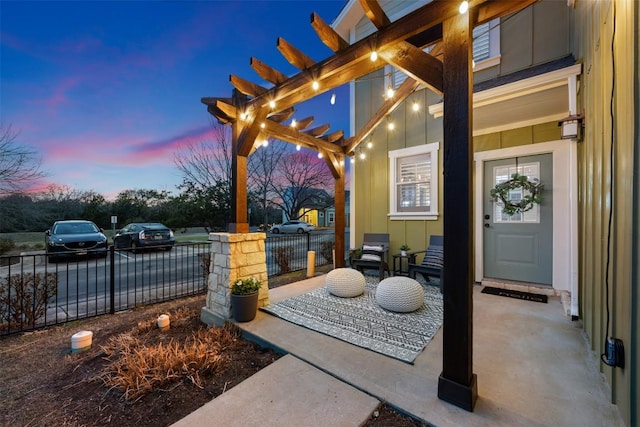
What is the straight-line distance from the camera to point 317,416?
144 centimetres

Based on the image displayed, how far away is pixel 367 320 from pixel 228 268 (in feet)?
5.71

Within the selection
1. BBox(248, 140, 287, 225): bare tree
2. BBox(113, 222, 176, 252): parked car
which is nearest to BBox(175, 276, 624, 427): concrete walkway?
BBox(113, 222, 176, 252): parked car

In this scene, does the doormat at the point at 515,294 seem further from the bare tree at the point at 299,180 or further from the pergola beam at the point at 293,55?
the bare tree at the point at 299,180

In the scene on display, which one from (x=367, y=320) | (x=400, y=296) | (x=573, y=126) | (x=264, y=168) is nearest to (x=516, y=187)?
(x=573, y=126)

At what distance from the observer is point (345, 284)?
351 cm

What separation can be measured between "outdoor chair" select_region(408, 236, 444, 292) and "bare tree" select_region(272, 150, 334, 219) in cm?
1035

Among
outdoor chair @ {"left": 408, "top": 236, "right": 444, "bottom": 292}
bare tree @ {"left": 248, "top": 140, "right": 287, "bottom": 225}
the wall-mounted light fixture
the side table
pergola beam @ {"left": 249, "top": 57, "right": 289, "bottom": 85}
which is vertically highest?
bare tree @ {"left": 248, "top": 140, "right": 287, "bottom": 225}

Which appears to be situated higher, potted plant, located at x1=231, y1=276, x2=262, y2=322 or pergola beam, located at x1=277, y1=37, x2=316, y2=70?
pergola beam, located at x1=277, y1=37, x2=316, y2=70

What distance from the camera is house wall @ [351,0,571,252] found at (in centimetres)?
361

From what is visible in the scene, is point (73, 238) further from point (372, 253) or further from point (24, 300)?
point (372, 253)

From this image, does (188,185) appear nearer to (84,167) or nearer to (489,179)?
(84,167)

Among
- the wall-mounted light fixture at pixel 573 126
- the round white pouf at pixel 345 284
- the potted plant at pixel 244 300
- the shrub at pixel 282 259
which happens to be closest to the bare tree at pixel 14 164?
the shrub at pixel 282 259

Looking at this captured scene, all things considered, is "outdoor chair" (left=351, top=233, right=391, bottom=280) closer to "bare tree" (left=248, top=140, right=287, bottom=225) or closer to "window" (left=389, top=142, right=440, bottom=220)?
"window" (left=389, top=142, right=440, bottom=220)

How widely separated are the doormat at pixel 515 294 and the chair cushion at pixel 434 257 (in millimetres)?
749
